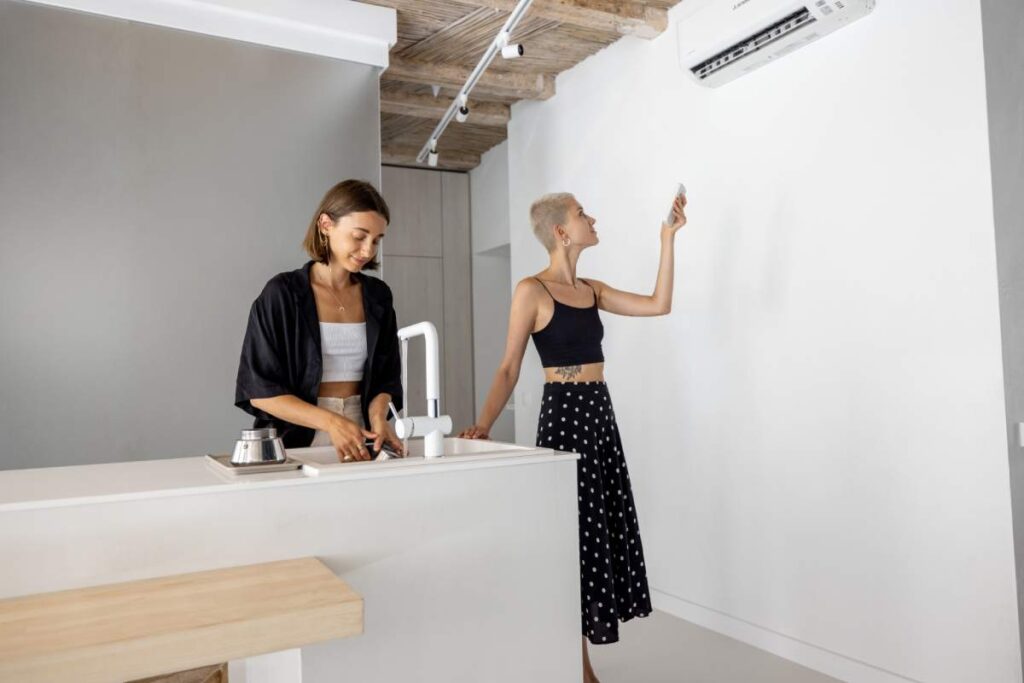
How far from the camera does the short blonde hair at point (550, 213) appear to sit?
8.77 ft

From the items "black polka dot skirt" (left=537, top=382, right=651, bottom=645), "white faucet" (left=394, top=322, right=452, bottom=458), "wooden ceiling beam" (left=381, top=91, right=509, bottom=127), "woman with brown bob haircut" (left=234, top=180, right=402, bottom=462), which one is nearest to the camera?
"white faucet" (left=394, top=322, right=452, bottom=458)

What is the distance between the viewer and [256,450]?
5.16 feet

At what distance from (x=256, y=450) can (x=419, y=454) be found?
1.89 feet

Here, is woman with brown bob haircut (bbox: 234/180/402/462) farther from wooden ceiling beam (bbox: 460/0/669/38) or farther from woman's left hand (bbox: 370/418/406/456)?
wooden ceiling beam (bbox: 460/0/669/38)

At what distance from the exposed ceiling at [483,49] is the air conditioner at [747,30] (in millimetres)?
343

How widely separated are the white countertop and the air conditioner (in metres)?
1.81

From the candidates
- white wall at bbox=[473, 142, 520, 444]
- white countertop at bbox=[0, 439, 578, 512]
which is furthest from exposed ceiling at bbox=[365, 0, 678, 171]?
white countertop at bbox=[0, 439, 578, 512]

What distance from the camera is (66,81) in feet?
9.52

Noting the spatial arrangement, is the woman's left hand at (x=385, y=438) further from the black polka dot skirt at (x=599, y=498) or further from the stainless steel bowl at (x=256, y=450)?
the black polka dot skirt at (x=599, y=498)

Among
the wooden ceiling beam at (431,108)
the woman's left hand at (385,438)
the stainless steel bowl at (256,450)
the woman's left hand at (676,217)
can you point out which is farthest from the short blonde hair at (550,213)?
the wooden ceiling beam at (431,108)

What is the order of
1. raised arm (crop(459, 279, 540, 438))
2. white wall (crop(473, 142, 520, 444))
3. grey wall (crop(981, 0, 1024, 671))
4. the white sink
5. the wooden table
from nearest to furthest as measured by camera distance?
the wooden table
the white sink
grey wall (crop(981, 0, 1024, 671))
raised arm (crop(459, 279, 540, 438))
white wall (crop(473, 142, 520, 444))

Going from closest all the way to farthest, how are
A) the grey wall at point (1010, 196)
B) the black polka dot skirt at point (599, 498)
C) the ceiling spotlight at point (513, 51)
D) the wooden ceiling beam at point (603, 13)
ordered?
the grey wall at point (1010, 196) → the black polka dot skirt at point (599, 498) → the ceiling spotlight at point (513, 51) → the wooden ceiling beam at point (603, 13)

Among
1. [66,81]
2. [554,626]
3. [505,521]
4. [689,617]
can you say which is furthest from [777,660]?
[66,81]

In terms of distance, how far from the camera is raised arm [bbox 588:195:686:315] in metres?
2.74
